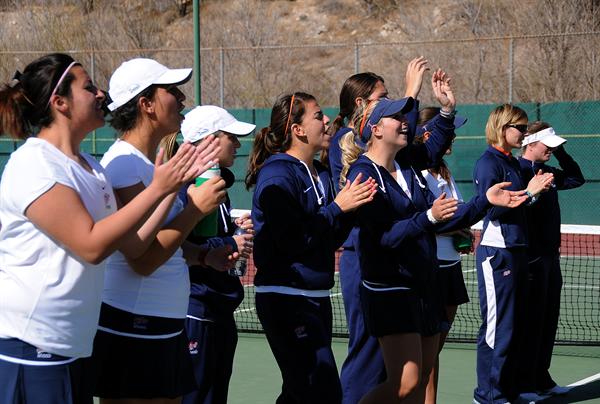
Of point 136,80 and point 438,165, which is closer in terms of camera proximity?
point 136,80

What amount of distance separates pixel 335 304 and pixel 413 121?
563 centimetres

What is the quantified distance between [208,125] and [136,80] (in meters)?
1.19

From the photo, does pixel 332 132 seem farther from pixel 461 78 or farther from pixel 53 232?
pixel 461 78

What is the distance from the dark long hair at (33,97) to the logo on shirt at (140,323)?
0.84 meters

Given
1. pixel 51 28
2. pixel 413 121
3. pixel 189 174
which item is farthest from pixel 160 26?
pixel 189 174

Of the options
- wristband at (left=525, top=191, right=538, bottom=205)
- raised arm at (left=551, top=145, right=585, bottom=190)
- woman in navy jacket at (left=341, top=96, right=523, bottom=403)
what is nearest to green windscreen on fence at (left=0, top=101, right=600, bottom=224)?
raised arm at (left=551, top=145, right=585, bottom=190)

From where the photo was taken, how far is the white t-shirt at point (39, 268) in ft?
11.5

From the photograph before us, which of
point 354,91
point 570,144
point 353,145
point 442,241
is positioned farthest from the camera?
point 570,144

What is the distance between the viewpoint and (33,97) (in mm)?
3740

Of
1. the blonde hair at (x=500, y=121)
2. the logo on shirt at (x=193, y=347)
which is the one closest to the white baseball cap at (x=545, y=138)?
the blonde hair at (x=500, y=121)

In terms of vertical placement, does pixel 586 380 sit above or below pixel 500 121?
below

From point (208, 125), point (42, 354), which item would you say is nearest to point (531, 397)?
point (208, 125)

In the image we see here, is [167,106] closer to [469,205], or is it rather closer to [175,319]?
[175,319]

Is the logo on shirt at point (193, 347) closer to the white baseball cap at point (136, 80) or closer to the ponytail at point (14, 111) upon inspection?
the white baseball cap at point (136, 80)
